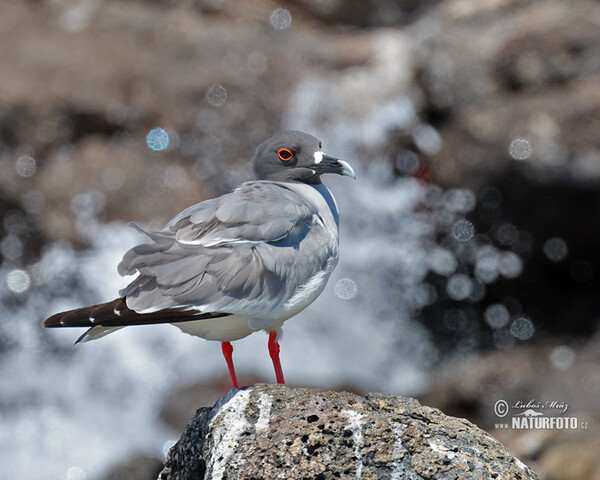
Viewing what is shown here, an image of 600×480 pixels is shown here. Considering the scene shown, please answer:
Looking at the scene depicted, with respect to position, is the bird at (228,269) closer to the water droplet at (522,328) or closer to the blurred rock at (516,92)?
the blurred rock at (516,92)

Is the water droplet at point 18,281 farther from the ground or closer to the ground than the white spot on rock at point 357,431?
closer to the ground

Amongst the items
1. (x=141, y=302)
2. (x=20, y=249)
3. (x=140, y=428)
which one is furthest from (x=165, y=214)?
(x=141, y=302)

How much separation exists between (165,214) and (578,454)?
Answer: 6017mm

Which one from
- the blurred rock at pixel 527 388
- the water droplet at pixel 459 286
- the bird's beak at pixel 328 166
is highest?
the bird's beak at pixel 328 166

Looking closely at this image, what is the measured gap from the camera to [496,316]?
10258 mm

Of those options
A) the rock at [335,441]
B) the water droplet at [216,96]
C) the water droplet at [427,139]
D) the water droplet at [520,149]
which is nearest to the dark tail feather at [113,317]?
the rock at [335,441]

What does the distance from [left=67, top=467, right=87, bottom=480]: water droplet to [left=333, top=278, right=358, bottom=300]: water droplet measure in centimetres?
391

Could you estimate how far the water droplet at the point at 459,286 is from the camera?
406 inches

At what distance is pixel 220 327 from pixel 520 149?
6.68 metres

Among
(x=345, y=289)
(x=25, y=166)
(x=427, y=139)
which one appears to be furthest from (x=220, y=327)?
(x=25, y=166)

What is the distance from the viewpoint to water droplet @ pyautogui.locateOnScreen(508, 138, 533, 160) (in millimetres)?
9728

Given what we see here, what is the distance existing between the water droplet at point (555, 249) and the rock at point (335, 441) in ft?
22.4

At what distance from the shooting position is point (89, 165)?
35.9 ft

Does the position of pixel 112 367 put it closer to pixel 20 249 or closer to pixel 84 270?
pixel 84 270
